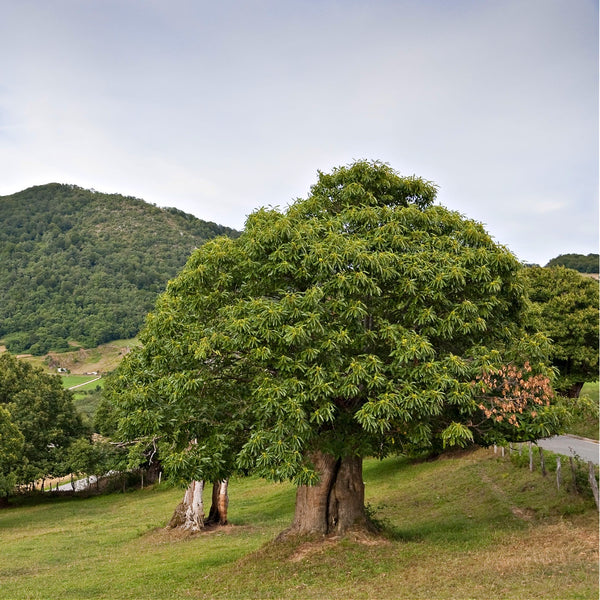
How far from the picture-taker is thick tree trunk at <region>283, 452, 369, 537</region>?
1667 cm

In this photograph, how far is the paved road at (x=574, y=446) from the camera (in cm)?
2641

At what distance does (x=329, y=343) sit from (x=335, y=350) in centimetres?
63

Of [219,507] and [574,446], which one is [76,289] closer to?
[219,507]

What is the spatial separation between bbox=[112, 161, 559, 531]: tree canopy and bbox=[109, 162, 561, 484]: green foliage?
5 centimetres

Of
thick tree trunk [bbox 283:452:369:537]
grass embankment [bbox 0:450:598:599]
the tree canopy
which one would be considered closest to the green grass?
grass embankment [bbox 0:450:598:599]

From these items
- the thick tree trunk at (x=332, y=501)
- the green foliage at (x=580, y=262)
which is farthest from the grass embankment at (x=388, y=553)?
the green foliage at (x=580, y=262)

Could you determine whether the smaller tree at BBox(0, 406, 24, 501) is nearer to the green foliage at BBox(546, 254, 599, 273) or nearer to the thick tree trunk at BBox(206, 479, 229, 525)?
the thick tree trunk at BBox(206, 479, 229, 525)

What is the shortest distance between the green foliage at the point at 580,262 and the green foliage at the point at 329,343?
101841 millimetres

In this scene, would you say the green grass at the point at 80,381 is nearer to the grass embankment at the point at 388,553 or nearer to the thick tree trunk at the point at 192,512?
the grass embankment at the point at 388,553

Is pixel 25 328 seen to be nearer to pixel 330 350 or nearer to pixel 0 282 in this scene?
pixel 0 282

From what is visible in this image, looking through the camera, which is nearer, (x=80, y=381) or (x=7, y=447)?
(x=7, y=447)

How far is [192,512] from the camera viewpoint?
26.8 metres

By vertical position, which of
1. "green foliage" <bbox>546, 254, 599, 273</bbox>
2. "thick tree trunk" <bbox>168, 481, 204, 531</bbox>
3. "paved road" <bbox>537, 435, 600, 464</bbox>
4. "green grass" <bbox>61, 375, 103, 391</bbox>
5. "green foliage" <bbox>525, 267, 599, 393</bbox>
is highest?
"green foliage" <bbox>546, 254, 599, 273</bbox>

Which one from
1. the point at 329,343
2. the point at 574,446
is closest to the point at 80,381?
the point at 574,446
